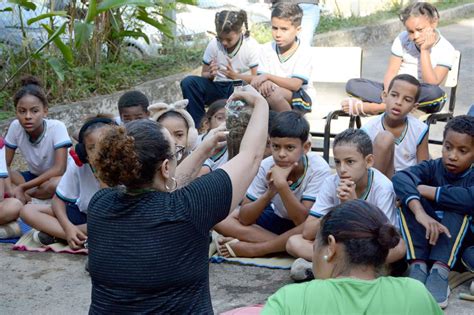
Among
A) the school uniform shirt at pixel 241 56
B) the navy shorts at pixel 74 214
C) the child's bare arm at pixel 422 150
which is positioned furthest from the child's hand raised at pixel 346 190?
the school uniform shirt at pixel 241 56

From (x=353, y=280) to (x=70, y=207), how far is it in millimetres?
3431

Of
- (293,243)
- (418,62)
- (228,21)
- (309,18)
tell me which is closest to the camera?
(293,243)

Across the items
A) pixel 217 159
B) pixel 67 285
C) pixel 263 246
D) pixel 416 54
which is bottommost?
pixel 67 285

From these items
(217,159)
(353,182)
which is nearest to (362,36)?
(217,159)

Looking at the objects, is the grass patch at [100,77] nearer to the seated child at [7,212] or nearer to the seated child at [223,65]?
the seated child at [223,65]

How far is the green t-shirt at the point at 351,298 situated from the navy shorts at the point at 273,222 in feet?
8.96

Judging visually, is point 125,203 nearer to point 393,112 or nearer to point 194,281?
point 194,281

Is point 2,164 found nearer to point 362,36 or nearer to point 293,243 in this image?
point 293,243

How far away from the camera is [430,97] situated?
243 inches

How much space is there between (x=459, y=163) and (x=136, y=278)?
231cm

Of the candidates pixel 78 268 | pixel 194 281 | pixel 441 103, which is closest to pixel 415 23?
pixel 441 103

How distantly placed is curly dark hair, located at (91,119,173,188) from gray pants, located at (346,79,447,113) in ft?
11.2

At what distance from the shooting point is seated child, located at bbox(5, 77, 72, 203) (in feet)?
20.3

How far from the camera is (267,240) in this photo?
17.0ft
